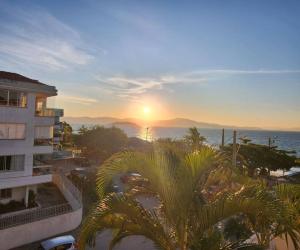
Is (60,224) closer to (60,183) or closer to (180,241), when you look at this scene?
(60,183)

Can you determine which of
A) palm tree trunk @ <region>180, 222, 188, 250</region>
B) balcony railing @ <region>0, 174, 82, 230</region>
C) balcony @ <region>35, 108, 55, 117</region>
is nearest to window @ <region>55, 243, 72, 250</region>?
balcony railing @ <region>0, 174, 82, 230</region>

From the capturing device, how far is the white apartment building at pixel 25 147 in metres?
26.6

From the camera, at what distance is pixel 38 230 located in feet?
81.7

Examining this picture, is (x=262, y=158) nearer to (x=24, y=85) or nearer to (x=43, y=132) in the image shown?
(x=43, y=132)

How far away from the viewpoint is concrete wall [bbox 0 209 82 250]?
23.0 metres

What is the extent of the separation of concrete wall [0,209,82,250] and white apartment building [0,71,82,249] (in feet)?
0.23

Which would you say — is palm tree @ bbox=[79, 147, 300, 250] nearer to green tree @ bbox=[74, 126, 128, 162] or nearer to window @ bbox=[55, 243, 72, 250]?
window @ bbox=[55, 243, 72, 250]

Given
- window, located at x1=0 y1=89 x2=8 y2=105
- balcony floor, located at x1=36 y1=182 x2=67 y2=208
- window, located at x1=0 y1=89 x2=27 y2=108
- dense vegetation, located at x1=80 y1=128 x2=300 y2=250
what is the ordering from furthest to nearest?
balcony floor, located at x1=36 y1=182 x2=67 y2=208
window, located at x1=0 y1=89 x2=27 y2=108
window, located at x1=0 y1=89 x2=8 y2=105
dense vegetation, located at x1=80 y1=128 x2=300 y2=250

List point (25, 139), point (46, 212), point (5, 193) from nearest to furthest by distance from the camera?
point (46, 212) < point (25, 139) < point (5, 193)

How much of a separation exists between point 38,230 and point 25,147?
758 cm

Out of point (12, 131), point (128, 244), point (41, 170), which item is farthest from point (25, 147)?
point (128, 244)

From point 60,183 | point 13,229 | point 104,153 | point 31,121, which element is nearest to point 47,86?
point 31,121

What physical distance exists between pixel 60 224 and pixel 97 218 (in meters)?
20.2

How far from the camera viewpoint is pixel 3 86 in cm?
2659
